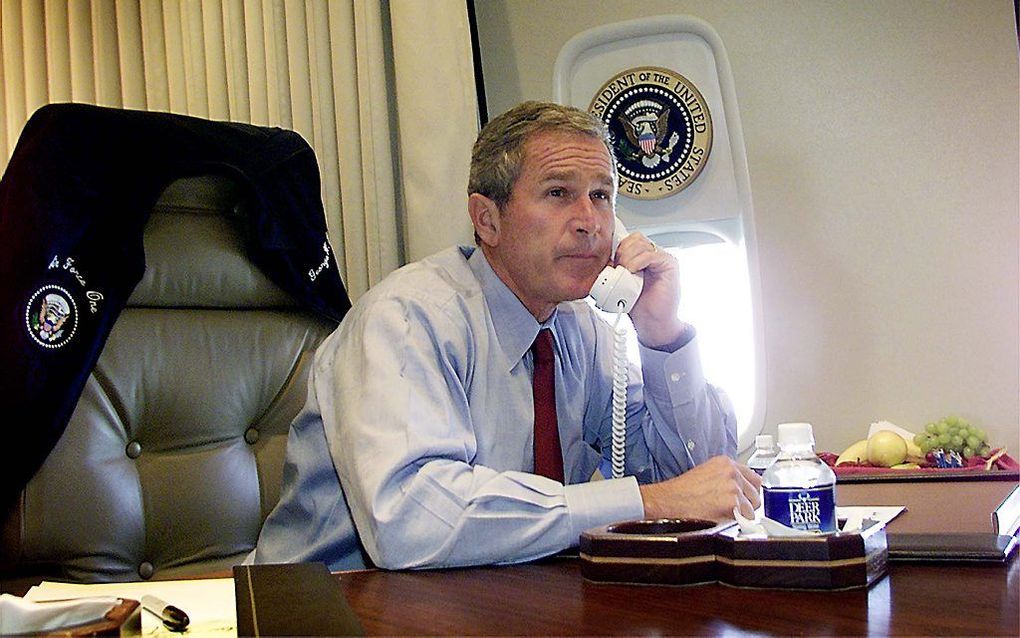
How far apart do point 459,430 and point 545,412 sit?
0.34m

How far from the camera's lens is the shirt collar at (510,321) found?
177 centimetres

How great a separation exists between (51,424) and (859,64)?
6.82 feet

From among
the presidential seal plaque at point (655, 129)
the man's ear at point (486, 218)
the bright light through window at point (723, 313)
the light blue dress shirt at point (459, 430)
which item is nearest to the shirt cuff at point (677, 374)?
the light blue dress shirt at point (459, 430)

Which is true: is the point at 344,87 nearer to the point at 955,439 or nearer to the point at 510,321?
the point at 510,321

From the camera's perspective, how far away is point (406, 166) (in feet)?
9.10

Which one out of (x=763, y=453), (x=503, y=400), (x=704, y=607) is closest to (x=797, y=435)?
(x=704, y=607)

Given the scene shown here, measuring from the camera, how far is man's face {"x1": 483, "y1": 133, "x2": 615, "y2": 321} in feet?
6.08

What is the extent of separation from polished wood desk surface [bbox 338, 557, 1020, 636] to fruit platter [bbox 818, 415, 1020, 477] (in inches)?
60.8

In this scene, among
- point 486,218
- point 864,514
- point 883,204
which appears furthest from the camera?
point 883,204

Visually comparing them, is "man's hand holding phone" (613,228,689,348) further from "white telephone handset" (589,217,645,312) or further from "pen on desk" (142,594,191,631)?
"pen on desk" (142,594,191,631)

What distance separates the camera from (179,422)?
1.83 metres

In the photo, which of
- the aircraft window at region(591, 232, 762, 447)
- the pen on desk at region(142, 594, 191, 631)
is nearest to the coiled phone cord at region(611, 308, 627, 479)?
the pen on desk at region(142, 594, 191, 631)

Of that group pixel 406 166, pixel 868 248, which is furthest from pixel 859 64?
pixel 406 166

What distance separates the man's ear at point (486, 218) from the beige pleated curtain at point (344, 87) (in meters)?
0.77
